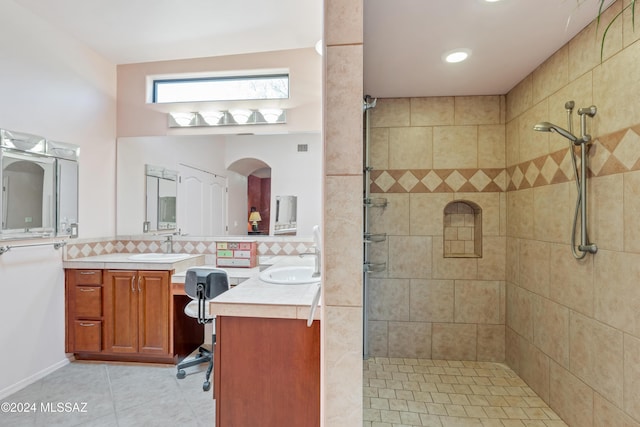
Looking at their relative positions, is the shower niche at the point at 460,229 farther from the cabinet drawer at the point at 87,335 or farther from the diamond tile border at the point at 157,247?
the cabinet drawer at the point at 87,335

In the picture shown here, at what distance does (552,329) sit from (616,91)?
1.36 metres

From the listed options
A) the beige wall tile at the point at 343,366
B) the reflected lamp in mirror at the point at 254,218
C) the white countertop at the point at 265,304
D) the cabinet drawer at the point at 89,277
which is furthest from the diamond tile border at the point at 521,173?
the cabinet drawer at the point at 89,277

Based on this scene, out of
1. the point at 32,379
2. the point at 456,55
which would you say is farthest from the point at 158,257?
the point at 456,55

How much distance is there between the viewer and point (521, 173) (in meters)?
2.25

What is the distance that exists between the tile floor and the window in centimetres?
239

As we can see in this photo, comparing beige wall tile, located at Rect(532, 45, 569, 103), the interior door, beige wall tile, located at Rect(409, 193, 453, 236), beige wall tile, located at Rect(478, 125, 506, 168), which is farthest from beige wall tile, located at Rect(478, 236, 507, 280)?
the interior door

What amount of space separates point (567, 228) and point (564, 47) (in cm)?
105

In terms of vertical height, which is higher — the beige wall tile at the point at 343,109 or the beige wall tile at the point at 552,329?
the beige wall tile at the point at 343,109

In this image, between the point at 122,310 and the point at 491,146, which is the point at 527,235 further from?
the point at 122,310

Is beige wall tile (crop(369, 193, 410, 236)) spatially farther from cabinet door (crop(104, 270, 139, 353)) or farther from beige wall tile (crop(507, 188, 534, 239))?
cabinet door (crop(104, 270, 139, 353))

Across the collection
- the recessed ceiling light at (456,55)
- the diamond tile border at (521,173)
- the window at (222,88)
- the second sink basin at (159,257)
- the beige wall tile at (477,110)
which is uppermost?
the window at (222,88)

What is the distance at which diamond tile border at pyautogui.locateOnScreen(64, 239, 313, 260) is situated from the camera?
2.71 meters

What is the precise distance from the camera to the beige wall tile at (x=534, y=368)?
6.44ft

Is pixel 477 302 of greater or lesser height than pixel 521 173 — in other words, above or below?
below
